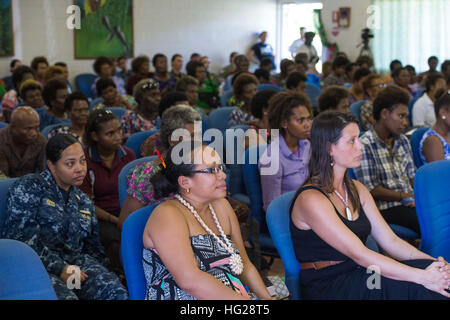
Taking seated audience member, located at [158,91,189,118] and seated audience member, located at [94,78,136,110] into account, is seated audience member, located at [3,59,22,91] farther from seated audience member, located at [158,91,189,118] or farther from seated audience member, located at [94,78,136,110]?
seated audience member, located at [158,91,189,118]

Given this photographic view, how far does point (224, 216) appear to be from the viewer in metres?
2.03

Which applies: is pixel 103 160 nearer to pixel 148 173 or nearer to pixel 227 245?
pixel 148 173

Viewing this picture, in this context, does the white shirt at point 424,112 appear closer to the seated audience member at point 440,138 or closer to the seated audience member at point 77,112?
the seated audience member at point 440,138

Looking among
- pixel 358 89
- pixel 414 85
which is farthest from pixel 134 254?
pixel 414 85

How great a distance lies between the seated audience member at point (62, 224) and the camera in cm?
211

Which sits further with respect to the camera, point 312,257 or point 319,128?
point 319,128

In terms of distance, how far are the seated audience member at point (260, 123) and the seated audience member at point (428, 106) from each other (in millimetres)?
2144

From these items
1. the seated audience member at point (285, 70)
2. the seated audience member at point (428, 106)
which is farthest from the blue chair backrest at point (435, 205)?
the seated audience member at point (285, 70)

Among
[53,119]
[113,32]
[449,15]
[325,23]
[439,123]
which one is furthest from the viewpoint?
[325,23]

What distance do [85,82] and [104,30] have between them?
936 mm

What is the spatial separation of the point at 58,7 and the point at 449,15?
6931mm

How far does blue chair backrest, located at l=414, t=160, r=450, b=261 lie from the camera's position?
2406 mm

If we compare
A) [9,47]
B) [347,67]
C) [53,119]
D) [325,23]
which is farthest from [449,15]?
[53,119]

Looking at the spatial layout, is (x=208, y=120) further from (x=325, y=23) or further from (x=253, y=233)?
(x=325, y=23)
